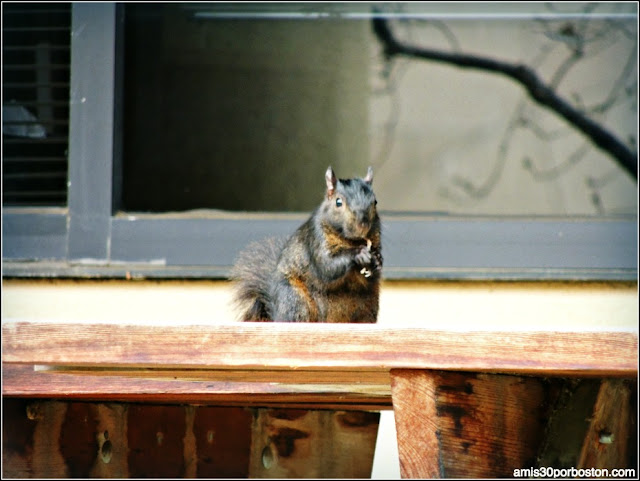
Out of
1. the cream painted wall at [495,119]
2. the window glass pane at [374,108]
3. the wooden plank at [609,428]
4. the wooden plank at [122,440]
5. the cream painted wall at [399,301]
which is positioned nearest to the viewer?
the wooden plank at [609,428]

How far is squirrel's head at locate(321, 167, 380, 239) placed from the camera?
191cm

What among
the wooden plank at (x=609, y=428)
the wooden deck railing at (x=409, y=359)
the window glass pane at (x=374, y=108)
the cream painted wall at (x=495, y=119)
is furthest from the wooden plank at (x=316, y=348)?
the cream painted wall at (x=495, y=119)

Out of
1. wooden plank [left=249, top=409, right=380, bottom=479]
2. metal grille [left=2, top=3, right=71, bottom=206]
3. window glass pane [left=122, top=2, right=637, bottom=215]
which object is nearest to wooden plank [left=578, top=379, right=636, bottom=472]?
wooden plank [left=249, top=409, right=380, bottom=479]

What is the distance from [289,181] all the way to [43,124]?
1.75 metres

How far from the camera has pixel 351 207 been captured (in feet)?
6.28

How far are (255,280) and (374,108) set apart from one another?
2.89 m

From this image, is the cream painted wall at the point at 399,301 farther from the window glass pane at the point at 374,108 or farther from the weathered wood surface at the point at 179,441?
the window glass pane at the point at 374,108

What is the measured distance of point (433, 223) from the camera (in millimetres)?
2988

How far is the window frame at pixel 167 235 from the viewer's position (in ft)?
9.60

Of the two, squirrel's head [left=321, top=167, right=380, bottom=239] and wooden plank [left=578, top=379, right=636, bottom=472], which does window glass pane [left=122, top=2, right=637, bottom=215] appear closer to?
squirrel's head [left=321, top=167, right=380, bottom=239]

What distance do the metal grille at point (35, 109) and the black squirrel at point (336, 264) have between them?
5.08 feet

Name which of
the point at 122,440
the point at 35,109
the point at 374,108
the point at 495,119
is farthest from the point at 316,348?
the point at 495,119

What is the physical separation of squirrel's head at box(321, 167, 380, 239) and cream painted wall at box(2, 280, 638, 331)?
0.97m

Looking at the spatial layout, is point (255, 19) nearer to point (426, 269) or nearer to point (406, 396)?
point (426, 269)
